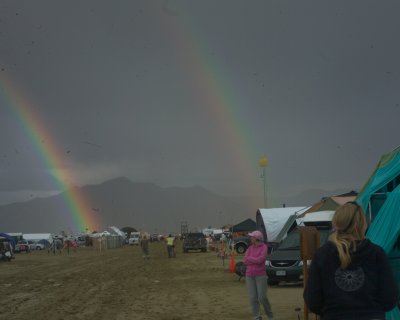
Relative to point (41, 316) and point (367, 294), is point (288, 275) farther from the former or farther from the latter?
point (367, 294)

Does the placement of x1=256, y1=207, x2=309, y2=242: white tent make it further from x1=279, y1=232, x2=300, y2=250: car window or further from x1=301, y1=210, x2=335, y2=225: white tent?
x1=279, y1=232, x2=300, y2=250: car window

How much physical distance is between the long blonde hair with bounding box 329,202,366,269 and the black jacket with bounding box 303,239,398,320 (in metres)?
0.04

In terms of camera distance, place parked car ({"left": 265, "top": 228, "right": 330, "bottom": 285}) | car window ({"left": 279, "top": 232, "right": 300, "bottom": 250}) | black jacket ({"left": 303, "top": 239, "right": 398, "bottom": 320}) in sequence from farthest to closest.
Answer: car window ({"left": 279, "top": 232, "right": 300, "bottom": 250}) < parked car ({"left": 265, "top": 228, "right": 330, "bottom": 285}) < black jacket ({"left": 303, "top": 239, "right": 398, "bottom": 320})

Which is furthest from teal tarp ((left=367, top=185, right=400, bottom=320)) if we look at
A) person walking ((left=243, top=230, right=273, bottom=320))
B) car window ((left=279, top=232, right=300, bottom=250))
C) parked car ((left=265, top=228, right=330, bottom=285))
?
car window ((left=279, top=232, right=300, bottom=250))

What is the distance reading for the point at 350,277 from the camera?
11.7 ft

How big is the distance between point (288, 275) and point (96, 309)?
258 inches

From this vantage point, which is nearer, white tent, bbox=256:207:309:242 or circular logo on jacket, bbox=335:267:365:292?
circular logo on jacket, bbox=335:267:365:292

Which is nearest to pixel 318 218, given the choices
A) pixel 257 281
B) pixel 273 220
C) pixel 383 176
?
pixel 383 176

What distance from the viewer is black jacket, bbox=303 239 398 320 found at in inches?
140

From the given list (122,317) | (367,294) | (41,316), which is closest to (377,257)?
(367,294)

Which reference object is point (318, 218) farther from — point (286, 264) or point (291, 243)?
point (286, 264)

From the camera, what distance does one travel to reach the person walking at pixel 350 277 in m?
3.55

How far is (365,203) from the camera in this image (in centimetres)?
1003

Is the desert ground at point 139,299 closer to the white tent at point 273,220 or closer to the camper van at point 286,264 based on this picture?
the camper van at point 286,264
